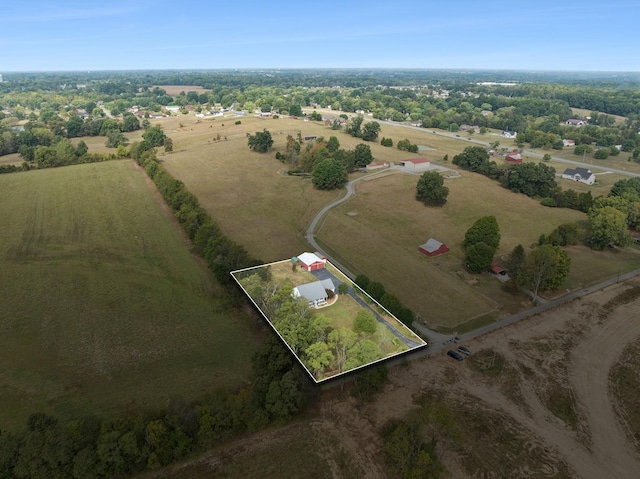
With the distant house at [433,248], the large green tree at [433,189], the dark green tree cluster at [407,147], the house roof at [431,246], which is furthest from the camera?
the dark green tree cluster at [407,147]

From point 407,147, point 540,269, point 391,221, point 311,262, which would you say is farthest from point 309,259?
point 407,147

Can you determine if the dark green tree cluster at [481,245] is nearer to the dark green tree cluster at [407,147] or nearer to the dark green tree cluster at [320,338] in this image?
the dark green tree cluster at [320,338]

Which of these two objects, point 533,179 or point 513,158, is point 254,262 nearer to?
point 533,179

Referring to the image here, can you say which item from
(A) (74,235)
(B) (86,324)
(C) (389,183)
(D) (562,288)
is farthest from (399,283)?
(A) (74,235)

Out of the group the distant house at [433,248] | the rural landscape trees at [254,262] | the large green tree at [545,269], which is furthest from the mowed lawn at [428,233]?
the large green tree at [545,269]

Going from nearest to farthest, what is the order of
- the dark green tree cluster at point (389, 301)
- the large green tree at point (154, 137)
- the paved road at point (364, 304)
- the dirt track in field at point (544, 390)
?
the dirt track in field at point (544, 390)
the paved road at point (364, 304)
the dark green tree cluster at point (389, 301)
the large green tree at point (154, 137)

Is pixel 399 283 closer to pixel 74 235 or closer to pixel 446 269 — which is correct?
pixel 446 269
